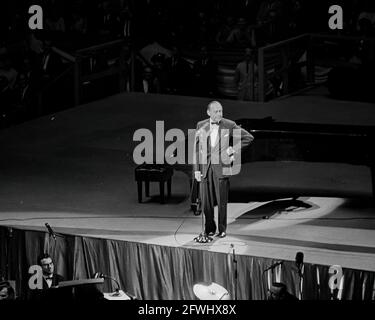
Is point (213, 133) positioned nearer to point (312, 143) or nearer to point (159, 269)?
point (159, 269)

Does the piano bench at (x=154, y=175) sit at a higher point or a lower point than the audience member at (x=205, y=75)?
lower

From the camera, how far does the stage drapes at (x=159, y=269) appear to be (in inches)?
421

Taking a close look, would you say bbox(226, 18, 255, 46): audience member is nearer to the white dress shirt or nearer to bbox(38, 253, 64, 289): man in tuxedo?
the white dress shirt

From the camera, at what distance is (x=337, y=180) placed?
44.8 ft

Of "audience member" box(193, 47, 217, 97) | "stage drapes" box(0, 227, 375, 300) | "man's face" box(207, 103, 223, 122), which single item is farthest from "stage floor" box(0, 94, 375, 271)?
"man's face" box(207, 103, 223, 122)

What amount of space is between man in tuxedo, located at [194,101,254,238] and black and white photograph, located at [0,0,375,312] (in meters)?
0.02

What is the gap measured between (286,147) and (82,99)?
220 inches

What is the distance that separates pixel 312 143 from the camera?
12.7 metres

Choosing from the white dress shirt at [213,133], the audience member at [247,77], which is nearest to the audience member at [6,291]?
the white dress shirt at [213,133]

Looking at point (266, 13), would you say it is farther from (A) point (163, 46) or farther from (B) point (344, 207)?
(B) point (344, 207)

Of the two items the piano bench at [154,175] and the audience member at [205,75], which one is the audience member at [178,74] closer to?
the audience member at [205,75]

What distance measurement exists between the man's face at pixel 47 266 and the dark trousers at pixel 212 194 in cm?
170

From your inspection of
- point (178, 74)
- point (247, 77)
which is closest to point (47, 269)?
point (247, 77)

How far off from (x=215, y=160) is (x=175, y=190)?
7.04 feet
